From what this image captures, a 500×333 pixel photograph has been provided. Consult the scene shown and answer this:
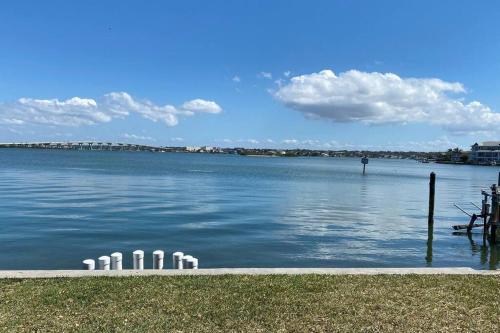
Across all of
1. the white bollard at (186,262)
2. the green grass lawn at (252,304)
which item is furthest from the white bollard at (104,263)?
the green grass lawn at (252,304)

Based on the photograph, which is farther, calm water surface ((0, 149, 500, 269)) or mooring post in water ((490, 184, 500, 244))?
mooring post in water ((490, 184, 500, 244))

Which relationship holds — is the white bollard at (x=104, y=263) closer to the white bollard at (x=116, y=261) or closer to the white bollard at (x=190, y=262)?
the white bollard at (x=116, y=261)

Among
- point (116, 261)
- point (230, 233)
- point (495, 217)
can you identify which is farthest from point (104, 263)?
point (495, 217)

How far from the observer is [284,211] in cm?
3416

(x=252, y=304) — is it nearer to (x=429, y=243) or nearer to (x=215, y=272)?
(x=215, y=272)

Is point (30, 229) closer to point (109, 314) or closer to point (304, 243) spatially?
point (304, 243)

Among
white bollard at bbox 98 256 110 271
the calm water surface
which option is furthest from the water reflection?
white bollard at bbox 98 256 110 271

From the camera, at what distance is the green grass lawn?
726 cm

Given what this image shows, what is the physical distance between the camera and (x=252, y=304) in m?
8.29

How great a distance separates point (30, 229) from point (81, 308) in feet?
56.6

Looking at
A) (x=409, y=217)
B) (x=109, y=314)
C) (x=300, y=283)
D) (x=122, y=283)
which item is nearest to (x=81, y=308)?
(x=109, y=314)

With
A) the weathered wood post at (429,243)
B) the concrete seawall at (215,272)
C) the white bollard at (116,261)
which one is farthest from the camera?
the weathered wood post at (429,243)

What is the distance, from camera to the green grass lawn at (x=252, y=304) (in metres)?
7.26

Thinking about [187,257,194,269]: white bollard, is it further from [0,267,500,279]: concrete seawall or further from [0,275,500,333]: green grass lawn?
[0,275,500,333]: green grass lawn
